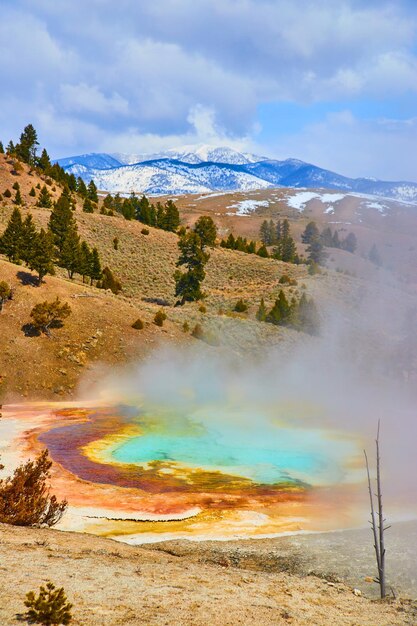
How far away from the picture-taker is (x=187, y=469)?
779 inches

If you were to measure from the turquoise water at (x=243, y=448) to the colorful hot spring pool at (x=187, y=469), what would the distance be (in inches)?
2.0

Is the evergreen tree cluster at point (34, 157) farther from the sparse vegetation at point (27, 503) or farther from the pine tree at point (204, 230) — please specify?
the sparse vegetation at point (27, 503)

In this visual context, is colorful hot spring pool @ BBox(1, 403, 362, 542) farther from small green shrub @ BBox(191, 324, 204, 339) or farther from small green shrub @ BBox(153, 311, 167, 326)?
small green shrub @ BBox(191, 324, 204, 339)

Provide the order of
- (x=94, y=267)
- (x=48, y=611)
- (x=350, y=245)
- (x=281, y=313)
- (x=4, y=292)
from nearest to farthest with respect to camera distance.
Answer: (x=48, y=611)
(x=4, y=292)
(x=281, y=313)
(x=94, y=267)
(x=350, y=245)

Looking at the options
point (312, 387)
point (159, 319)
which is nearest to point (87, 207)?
point (159, 319)

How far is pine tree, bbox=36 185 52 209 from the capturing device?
3031 inches

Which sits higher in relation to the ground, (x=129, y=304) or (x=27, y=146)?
(x=27, y=146)

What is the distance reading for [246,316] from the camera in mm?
59500

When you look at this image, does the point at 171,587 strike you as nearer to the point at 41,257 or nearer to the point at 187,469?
the point at 187,469

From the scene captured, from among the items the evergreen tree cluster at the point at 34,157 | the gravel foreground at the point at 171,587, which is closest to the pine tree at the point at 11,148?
the evergreen tree cluster at the point at 34,157

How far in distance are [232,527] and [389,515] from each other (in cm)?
531

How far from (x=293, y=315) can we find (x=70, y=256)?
27844mm

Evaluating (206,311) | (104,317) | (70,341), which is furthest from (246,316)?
(70,341)

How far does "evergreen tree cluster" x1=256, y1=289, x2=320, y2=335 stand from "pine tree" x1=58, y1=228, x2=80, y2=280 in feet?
75.6
